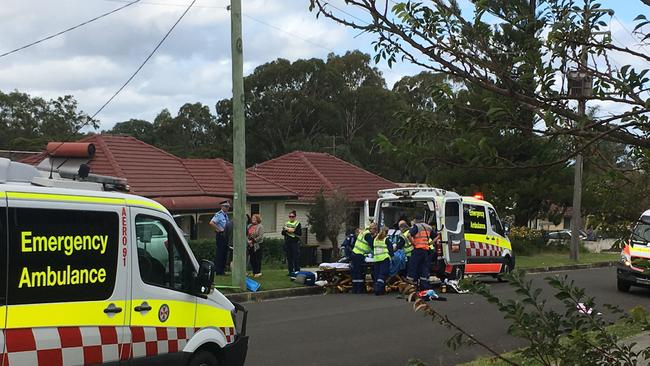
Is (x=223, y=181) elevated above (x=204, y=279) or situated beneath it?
elevated above

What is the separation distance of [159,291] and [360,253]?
986 centimetres

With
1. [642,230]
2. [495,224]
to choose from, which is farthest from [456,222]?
[642,230]

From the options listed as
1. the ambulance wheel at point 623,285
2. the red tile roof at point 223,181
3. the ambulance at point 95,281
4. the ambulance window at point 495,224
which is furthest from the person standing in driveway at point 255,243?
the red tile roof at point 223,181

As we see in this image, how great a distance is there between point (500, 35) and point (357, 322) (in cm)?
899

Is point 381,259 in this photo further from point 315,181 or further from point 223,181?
point 315,181

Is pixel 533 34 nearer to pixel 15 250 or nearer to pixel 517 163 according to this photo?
pixel 517 163

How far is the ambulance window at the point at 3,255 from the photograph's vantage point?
4406 millimetres

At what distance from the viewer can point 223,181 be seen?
Answer: 29609 millimetres

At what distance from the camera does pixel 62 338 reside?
15.5 feet

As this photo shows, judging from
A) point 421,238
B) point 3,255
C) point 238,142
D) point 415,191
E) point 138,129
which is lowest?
point 421,238

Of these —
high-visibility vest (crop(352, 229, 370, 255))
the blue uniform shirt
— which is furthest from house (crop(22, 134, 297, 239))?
high-visibility vest (crop(352, 229, 370, 255))

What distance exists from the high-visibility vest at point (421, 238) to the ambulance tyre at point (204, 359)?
913 cm

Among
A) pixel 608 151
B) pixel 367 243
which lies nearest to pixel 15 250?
pixel 608 151

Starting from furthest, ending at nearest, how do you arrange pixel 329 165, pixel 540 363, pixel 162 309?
pixel 329 165
pixel 162 309
pixel 540 363
